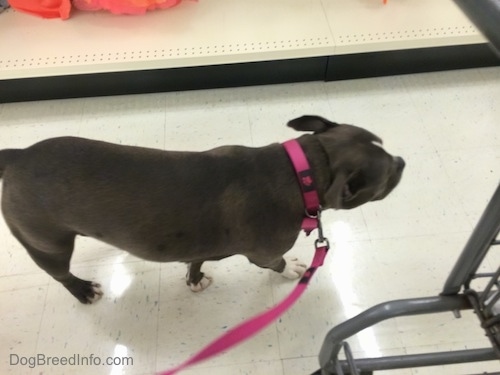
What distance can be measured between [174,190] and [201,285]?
2.03ft

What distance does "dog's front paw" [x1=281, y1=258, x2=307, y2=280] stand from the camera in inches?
62.8

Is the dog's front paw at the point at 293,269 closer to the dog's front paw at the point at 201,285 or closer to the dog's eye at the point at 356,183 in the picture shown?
the dog's front paw at the point at 201,285

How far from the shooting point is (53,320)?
156 centimetres

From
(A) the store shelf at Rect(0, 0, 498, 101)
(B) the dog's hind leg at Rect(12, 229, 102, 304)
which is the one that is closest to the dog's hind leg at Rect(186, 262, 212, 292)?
(B) the dog's hind leg at Rect(12, 229, 102, 304)

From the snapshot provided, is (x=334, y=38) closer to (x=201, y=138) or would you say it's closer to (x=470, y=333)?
(x=201, y=138)

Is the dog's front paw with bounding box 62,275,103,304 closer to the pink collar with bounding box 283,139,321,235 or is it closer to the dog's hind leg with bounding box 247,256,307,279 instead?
the dog's hind leg with bounding box 247,256,307,279

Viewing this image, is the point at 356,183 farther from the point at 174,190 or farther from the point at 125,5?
the point at 125,5

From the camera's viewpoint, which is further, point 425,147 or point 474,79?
point 474,79

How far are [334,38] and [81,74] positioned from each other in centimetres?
129

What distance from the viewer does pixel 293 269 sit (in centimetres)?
160

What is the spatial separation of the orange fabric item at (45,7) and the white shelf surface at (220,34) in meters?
0.04

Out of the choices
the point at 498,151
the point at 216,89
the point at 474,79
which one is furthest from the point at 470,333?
the point at 216,89

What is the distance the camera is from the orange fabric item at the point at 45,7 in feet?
7.10

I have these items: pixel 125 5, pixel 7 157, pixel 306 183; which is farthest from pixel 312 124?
pixel 125 5
